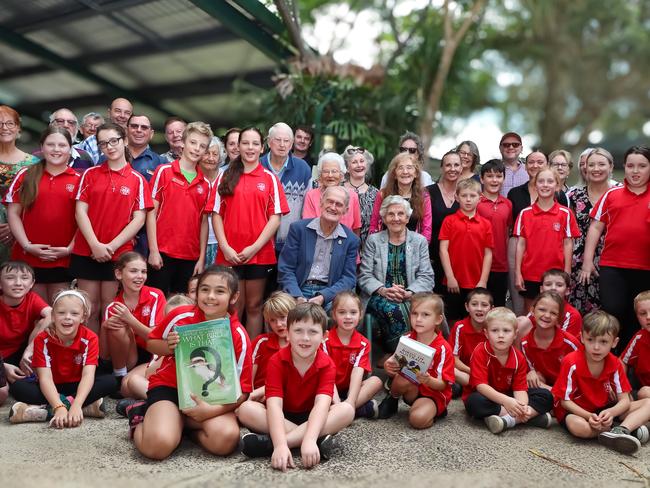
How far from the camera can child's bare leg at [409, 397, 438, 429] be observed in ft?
12.3

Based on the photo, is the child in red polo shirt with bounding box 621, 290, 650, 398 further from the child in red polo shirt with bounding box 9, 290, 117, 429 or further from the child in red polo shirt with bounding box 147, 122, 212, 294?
the child in red polo shirt with bounding box 9, 290, 117, 429

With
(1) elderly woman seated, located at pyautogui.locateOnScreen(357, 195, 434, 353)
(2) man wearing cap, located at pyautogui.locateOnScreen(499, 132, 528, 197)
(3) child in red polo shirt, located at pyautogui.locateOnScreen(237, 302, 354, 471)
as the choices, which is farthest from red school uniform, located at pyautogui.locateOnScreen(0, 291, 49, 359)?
(2) man wearing cap, located at pyautogui.locateOnScreen(499, 132, 528, 197)

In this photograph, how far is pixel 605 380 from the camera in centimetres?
374

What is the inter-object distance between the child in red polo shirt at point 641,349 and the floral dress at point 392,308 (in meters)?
1.44

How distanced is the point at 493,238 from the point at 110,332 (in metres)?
2.90

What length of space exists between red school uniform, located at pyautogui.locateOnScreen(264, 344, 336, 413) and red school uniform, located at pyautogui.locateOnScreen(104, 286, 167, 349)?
1229mm

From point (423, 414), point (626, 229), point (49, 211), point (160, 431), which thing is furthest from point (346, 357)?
point (49, 211)

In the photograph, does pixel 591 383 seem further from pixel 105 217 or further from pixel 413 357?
pixel 105 217

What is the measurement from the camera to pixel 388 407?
4.01m

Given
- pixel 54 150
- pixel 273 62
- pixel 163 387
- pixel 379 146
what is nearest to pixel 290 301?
pixel 163 387

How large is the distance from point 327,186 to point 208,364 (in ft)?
6.54

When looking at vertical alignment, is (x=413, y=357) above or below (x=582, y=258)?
below

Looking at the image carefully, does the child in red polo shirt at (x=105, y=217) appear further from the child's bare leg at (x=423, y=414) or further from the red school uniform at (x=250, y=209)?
the child's bare leg at (x=423, y=414)

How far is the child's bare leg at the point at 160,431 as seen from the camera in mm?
3141
